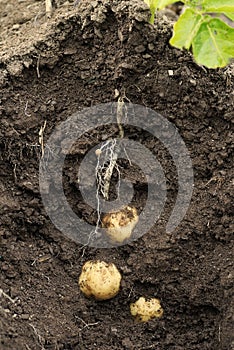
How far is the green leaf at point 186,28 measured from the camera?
1813 millimetres

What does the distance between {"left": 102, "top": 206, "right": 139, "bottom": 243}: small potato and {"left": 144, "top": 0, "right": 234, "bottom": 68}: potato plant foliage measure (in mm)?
579

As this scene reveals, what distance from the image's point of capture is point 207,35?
1.84m

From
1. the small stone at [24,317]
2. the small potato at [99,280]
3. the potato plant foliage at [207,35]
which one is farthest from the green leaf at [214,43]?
the small stone at [24,317]

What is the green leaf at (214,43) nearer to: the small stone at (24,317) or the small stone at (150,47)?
the small stone at (150,47)

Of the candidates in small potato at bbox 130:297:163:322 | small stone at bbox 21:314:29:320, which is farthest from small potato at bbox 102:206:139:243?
small stone at bbox 21:314:29:320

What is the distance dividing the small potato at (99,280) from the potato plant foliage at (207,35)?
0.72 meters

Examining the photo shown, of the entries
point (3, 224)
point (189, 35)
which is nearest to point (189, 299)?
point (3, 224)

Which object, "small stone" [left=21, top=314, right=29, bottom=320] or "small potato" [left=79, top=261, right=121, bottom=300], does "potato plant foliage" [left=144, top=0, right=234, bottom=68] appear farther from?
"small stone" [left=21, top=314, right=29, bottom=320]

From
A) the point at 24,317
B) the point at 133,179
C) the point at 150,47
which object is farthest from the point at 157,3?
the point at 24,317

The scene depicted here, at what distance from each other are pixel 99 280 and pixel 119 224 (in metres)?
0.21

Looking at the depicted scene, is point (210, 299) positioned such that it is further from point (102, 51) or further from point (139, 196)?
point (102, 51)

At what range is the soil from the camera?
6.40ft

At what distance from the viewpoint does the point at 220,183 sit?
2086 mm

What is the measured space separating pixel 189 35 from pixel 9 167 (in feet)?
2.50
